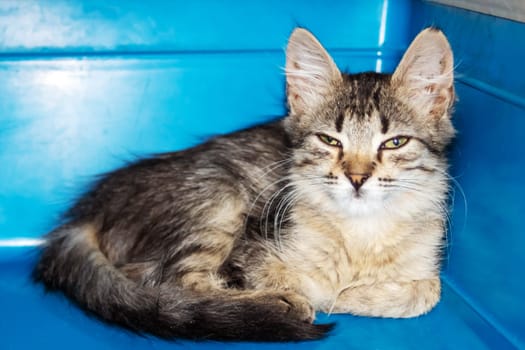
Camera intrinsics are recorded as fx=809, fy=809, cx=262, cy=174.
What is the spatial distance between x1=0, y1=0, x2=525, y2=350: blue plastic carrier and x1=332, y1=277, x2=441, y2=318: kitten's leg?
0.35ft

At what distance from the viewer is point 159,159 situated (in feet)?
9.76

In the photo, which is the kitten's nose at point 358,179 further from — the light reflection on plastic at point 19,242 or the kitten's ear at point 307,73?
the light reflection on plastic at point 19,242

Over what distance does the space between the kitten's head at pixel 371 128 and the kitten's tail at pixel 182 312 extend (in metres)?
0.43

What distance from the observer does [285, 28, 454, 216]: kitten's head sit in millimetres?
2463

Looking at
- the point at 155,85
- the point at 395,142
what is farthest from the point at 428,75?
the point at 155,85

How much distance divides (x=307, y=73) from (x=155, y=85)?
857 millimetres

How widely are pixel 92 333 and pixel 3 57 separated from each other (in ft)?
4.04

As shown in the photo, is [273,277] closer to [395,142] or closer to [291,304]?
[291,304]

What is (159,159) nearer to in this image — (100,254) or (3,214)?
(100,254)

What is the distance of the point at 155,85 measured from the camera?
130 inches

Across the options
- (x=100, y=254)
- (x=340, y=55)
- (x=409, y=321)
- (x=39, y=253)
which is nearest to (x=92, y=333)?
(x=100, y=254)

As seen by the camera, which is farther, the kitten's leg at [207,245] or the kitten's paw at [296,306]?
the kitten's leg at [207,245]

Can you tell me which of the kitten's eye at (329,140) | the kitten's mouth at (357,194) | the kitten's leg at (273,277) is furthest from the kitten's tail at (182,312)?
the kitten's eye at (329,140)

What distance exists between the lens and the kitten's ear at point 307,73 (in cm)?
263
